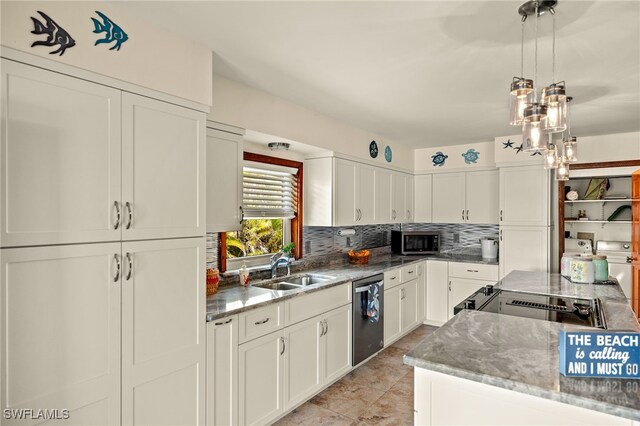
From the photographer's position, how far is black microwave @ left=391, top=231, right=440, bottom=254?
16.8 feet

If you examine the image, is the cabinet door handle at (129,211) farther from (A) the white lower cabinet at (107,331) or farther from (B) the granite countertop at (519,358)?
(B) the granite countertop at (519,358)

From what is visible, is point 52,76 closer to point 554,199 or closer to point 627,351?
point 627,351

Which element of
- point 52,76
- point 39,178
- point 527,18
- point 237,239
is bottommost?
point 237,239

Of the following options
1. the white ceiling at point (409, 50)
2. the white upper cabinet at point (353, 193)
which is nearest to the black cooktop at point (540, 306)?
the white ceiling at point (409, 50)

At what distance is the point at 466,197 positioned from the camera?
504cm

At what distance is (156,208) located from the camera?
6.10 ft

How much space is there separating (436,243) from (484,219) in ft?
2.36

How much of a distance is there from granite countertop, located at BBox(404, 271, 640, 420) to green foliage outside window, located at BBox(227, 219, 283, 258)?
1.93 metres

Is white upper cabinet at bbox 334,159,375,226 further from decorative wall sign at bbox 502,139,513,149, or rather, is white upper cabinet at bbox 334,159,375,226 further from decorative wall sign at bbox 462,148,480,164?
decorative wall sign at bbox 502,139,513,149

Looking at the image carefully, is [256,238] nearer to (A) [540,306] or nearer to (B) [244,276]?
(B) [244,276]

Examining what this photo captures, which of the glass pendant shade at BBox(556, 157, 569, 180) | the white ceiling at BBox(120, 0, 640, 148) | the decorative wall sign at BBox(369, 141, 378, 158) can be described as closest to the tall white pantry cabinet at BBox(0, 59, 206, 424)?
the white ceiling at BBox(120, 0, 640, 148)

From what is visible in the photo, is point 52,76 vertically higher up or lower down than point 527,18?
lower down

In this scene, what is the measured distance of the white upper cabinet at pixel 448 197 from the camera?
200 inches

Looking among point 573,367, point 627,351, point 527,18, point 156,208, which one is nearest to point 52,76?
point 156,208
